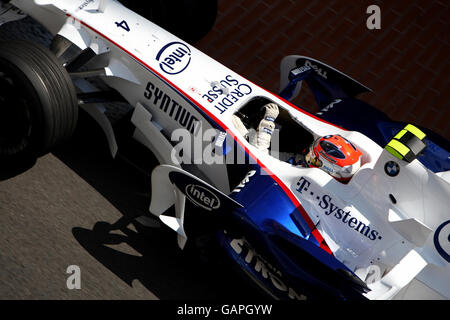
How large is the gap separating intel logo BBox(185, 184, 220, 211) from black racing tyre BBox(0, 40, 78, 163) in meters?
1.17

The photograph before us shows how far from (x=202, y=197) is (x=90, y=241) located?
1.16 meters

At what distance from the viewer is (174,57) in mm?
5473

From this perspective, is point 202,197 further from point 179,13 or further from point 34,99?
point 179,13

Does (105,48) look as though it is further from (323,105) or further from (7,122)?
(323,105)

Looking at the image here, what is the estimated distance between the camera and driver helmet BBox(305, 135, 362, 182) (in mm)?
4926

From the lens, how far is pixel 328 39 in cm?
794

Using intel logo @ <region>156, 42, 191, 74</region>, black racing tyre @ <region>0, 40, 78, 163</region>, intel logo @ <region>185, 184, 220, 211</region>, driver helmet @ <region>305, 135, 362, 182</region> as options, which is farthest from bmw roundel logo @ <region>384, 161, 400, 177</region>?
black racing tyre @ <region>0, 40, 78, 163</region>

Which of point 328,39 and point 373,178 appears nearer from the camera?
point 373,178

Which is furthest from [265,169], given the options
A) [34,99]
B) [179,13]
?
[179,13]

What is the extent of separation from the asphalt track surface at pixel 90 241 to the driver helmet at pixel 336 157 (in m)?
1.17

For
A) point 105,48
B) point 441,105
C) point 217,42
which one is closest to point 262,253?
point 105,48
